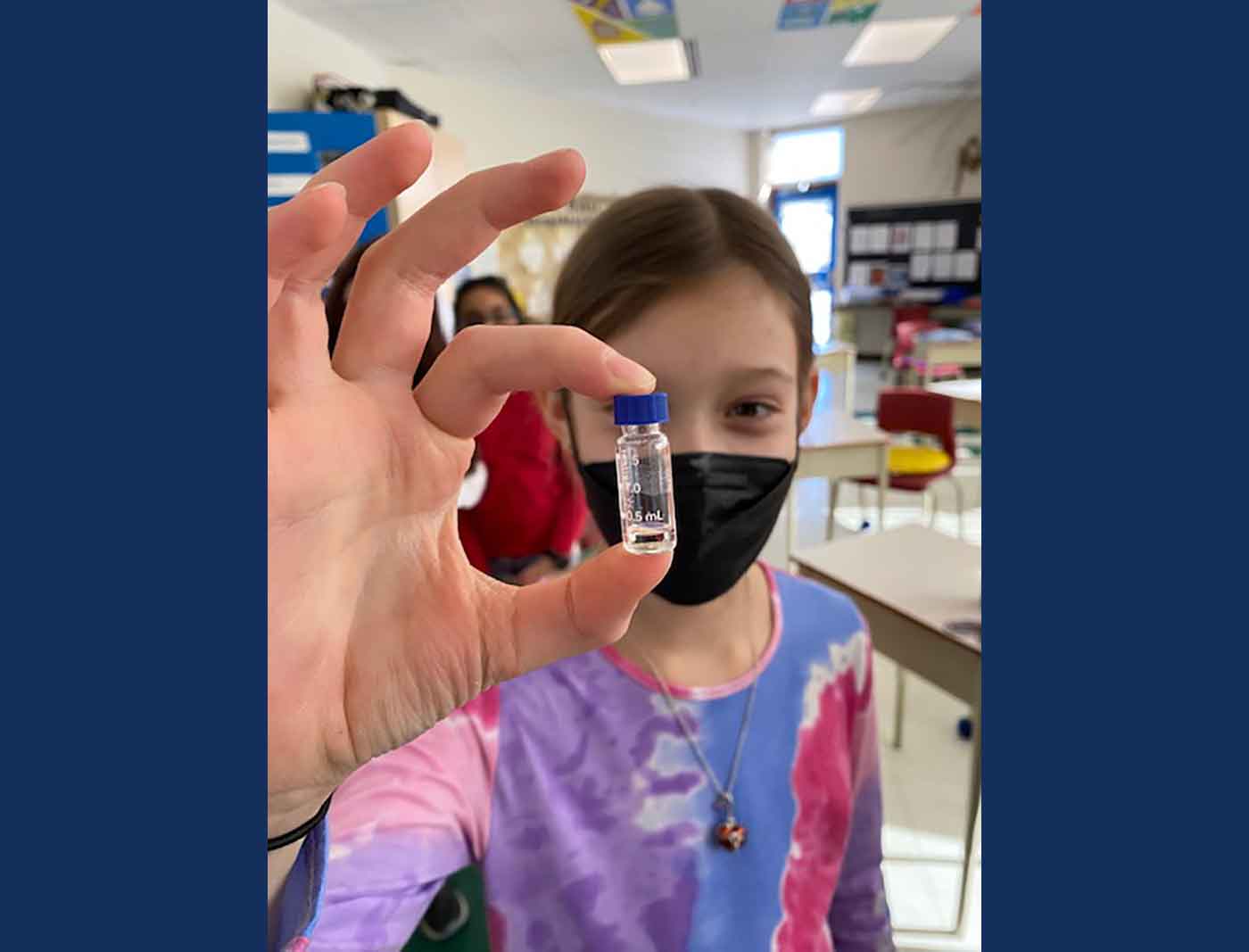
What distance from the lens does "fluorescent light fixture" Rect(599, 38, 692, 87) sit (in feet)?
4.85

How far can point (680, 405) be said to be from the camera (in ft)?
2.15

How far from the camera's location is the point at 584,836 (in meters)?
0.66

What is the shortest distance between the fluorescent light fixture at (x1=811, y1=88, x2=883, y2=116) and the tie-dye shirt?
235 inches

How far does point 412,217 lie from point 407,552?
183 mm

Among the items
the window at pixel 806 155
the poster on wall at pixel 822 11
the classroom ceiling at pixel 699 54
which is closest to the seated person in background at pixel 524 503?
the classroom ceiling at pixel 699 54

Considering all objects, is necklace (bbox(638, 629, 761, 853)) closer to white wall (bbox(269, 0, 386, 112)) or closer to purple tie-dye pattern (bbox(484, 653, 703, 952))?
purple tie-dye pattern (bbox(484, 653, 703, 952))

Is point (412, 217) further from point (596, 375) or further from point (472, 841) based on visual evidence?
point (472, 841)

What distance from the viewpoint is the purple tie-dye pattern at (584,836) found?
25.3 inches

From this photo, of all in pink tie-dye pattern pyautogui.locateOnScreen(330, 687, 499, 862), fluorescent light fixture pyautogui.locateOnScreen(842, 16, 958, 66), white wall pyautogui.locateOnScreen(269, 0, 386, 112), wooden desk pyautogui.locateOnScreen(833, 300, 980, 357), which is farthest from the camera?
wooden desk pyautogui.locateOnScreen(833, 300, 980, 357)

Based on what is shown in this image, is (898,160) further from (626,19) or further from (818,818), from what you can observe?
(818,818)

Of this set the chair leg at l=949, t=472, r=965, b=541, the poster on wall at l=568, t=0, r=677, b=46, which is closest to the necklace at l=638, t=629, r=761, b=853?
the poster on wall at l=568, t=0, r=677, b=46

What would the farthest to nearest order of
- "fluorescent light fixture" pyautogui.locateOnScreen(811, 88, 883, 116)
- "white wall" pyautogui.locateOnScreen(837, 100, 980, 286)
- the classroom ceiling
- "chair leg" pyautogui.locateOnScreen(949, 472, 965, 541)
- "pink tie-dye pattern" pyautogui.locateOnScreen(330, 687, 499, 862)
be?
"white wall" pyautogui.locateOnScreen(837, 100, 980, 286), "fluorescent light fixture" pyautogui.locateOnScreen(811, 88, 883, 116), "chair leg" pyautogui.locateOnScreen(949, 472, 965, 541), the classroom ceiling, "pink tie-dye pattern" pyautogui.locateOnScreen(330, 687, 499, 862)

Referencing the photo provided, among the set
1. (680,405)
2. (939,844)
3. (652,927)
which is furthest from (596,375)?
(939,844)
